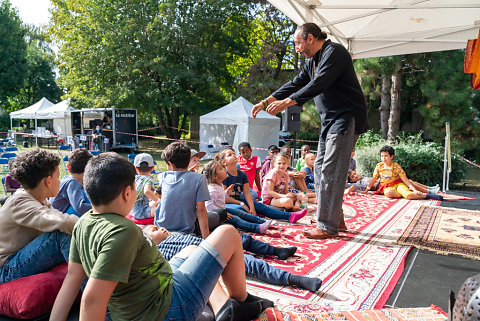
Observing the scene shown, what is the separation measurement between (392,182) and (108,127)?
1434 centimetres

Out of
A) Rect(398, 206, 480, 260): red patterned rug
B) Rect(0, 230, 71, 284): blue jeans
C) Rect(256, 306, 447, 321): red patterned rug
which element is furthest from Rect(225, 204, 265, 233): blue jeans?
Rect(0, 230, 71, 284): blue jeans

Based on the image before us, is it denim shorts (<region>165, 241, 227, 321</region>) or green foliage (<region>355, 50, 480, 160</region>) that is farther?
green foliage (<region>355, 50, 480, 160</region>)

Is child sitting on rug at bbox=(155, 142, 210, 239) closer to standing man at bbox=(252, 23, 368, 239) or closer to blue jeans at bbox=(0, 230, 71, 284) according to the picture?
blue jeans at bbox=(0, 230, 71, 284)

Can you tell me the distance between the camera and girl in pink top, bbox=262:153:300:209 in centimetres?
495

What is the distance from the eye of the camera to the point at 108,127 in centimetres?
1733

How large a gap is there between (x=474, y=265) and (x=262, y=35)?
20.4m

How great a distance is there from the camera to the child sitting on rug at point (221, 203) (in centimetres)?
380

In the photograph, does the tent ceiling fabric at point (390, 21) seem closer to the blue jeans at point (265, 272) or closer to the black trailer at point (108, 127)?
the blue jeans at point (265, 272)

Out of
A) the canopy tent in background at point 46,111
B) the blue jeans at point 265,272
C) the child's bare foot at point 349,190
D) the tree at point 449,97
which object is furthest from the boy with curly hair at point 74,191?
the canopy tent in background at point 46,111

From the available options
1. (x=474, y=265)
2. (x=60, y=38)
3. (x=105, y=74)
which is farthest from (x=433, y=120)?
(x=60, y=38)

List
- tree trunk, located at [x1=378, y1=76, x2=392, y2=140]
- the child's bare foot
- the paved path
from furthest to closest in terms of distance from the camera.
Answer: tree trunk, located at [x1=378, y1=76, x2=392, y2=140]
the child's bare foot
the paved path

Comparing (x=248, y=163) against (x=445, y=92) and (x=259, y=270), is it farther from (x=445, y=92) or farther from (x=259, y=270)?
(x=445, y=92)

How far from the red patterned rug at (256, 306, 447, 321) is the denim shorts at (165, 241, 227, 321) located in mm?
454

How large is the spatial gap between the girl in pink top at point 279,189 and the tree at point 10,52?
28.2 meters
